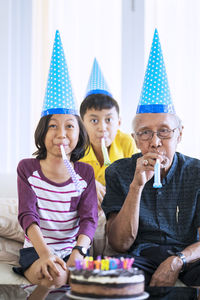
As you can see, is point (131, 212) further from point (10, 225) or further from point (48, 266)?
point (10, 225)

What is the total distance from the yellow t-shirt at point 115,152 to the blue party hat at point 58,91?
51 cm

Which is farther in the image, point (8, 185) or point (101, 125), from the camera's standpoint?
point (101, 125)

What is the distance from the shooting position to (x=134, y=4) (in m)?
3.32

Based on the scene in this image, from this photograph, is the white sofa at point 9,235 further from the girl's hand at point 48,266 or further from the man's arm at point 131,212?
→ the man's arm at point 131,212

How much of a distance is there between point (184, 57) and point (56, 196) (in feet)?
5.91

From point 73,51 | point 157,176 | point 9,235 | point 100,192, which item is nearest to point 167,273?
point 157,176

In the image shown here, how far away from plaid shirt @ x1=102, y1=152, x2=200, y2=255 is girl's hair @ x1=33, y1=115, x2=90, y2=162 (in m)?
0.17

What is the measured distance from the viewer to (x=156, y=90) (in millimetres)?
1855

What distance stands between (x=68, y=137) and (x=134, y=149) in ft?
2.46

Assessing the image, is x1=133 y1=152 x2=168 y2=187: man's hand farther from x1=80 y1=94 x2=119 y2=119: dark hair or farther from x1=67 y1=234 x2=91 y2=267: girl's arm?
x1=80 y1=94 x2=119 y2=119: dark hair

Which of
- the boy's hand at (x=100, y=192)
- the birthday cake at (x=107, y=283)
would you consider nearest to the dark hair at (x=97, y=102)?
the boy's hand at (x=100, y=192)

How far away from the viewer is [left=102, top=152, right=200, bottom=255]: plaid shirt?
5.74 feet

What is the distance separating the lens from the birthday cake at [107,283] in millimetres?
1004

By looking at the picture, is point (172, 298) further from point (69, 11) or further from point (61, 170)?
point (69, 11)
